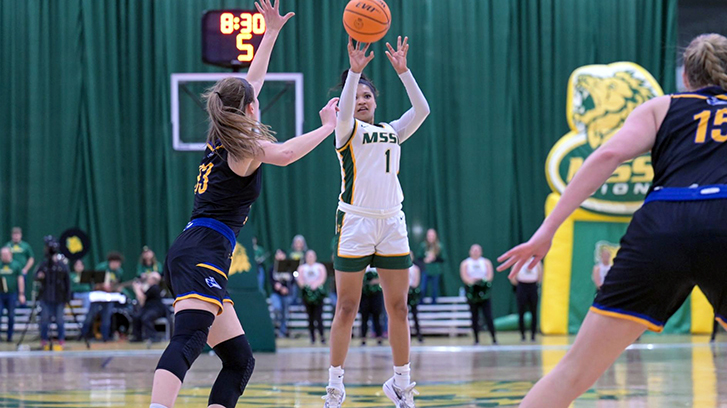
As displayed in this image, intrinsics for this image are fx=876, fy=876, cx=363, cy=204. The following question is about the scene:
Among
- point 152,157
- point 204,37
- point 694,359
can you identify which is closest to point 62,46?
point 152,157

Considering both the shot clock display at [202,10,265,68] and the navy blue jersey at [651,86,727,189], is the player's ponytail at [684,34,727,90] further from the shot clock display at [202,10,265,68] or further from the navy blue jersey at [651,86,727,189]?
the shot clock display at [202,10,265,68]

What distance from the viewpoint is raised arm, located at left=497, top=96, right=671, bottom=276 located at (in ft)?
9.94

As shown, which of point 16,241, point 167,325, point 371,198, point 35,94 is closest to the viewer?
point 371,198

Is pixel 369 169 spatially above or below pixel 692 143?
below

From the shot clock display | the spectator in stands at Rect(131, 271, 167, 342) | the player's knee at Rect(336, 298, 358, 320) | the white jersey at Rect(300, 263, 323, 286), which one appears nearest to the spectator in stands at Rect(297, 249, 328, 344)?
the white jersey at Rect(300, 263, 323, 286)

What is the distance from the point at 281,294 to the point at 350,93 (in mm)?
12259

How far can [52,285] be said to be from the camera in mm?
14133

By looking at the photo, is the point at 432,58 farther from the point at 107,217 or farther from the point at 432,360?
the point at 432,360

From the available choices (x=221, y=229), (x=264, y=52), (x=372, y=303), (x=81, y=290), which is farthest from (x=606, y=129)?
(x=221, y=229)

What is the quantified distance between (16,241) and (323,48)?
800 centimetres

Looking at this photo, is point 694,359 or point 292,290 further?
point 292,290

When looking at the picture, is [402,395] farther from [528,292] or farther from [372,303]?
[528,292]

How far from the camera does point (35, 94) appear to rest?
19.8 m

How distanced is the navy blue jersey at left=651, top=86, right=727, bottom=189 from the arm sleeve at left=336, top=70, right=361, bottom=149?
8.47 feet
